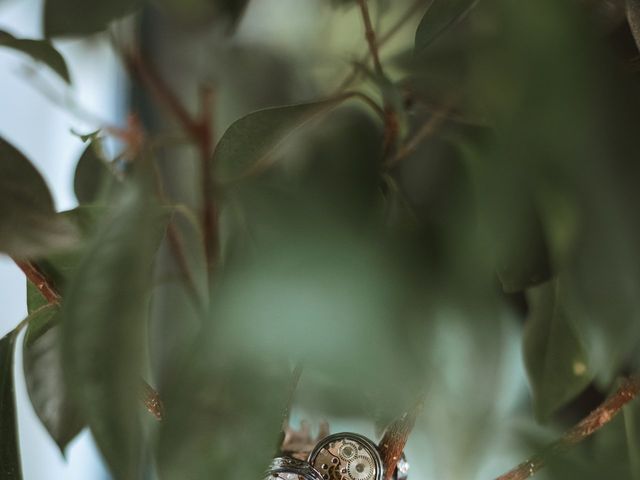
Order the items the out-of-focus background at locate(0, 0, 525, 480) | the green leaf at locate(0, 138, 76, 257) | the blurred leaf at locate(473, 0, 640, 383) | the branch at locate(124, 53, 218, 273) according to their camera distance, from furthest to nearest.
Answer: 1. the out-of-focus background at locate(0, 0, 525, 480)
2. the branch at locate(124, 53, 218, 273)
3. the green leaf at locate(0, 138, 76, 257)
4. the blurred leaf at locate(473, 0, 640, 383)

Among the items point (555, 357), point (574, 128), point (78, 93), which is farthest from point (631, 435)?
point (78, 93)

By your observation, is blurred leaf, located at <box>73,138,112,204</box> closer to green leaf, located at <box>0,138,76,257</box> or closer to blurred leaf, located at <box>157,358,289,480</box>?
green leaf, located at <box>0,138,76,257</box>

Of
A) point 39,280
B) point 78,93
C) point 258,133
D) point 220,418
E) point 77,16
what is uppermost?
point 78,93

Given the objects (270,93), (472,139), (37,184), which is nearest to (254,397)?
(37,184)

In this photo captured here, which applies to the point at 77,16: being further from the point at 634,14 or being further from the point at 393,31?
the point at 634,14

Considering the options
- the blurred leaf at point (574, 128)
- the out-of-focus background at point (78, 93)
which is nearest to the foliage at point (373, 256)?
the blurred leaf at point (574, 128)

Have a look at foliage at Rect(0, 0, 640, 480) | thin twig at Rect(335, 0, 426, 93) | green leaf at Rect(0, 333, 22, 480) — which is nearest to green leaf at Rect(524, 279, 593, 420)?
foliage at Rect(0, 0, 640, 480)

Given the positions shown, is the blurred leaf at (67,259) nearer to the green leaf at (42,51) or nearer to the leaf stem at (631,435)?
the green leaf at (42,51)
